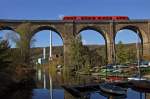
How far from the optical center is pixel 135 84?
51719mm

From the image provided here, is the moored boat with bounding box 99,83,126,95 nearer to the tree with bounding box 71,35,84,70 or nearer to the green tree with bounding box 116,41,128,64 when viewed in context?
the tree with bounding box 71,35,84,70

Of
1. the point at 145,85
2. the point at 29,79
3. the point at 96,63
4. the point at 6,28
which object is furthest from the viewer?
the point at 96,63

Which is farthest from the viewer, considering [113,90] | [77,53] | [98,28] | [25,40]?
[98,28]

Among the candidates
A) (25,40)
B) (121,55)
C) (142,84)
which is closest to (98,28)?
(121,55)

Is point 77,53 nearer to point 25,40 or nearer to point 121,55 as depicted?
point 121,55

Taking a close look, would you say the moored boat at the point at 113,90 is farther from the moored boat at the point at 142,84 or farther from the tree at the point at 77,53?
the tree at the point at 77,53

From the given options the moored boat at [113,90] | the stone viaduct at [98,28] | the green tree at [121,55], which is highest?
the stone viaduct at [98,28]

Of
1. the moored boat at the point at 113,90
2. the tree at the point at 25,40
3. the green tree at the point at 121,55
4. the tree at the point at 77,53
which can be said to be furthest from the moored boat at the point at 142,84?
the green tree at the point at 121,55

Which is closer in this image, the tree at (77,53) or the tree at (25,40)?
the tree at (25,40)

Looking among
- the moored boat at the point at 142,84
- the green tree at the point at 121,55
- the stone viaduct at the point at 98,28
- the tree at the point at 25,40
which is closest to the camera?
the moored boat at the point at 142,84

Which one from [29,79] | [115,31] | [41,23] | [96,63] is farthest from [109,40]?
[29,79]

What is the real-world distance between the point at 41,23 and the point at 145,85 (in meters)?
51.0

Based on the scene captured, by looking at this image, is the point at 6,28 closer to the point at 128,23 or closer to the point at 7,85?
the point at 128,23

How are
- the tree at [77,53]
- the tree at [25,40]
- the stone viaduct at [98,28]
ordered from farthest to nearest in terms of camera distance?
the stone viaduct at [98,28] < the tree at [77,53] < the tree at [25,40]
